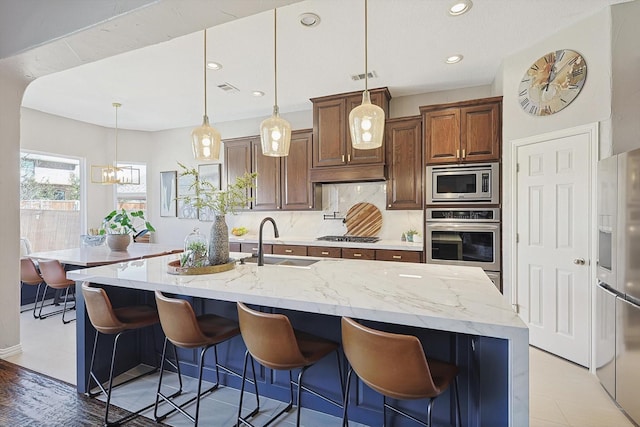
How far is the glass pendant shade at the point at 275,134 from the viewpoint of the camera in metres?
2.05

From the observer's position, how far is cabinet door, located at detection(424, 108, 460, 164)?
363 cm

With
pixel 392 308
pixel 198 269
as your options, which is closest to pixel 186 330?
pixel 198 269

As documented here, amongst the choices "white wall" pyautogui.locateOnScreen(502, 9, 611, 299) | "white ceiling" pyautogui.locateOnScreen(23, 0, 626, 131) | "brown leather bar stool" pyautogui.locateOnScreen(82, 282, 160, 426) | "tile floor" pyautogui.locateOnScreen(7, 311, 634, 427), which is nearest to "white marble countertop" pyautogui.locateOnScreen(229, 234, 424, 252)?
"white wall" pyautogui.locateOnScreen(502, 9, 611, 299)

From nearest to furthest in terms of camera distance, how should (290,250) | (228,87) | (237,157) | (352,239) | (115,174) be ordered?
(228,87) < (352,239) < (290,250) < (115,174) < (237,157)

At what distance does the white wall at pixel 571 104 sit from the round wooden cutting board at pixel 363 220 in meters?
1.59

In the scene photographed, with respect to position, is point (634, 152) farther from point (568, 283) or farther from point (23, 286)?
point (23, 286)

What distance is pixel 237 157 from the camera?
507 centimetres

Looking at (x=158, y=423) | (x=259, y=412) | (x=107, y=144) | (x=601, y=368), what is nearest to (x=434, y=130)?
(x=601, y=368)

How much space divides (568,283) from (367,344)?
8.31ft

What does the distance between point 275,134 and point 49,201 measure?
5154 millimetres

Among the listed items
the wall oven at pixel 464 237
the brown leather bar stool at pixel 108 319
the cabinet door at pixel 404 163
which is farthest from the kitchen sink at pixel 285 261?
the cabinet door at pixel 404 163

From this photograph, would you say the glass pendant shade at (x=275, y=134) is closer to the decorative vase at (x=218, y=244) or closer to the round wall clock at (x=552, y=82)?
the decorative vase at (x=218, y=244)

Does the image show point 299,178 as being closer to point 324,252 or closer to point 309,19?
point 324,252

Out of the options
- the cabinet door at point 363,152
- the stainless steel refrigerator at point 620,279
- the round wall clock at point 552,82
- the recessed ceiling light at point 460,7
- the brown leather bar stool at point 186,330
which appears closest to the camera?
the brown leather bar stool at point 186,330
